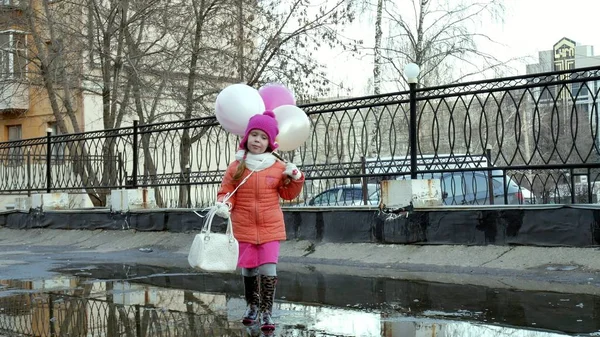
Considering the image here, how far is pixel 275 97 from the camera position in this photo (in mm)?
5711

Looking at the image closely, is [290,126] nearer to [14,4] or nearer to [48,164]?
[48,164]

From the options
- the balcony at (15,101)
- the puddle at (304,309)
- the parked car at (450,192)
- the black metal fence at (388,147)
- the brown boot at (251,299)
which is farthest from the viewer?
the balcony at (15,101)

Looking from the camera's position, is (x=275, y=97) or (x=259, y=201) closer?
(x=259, y=201)

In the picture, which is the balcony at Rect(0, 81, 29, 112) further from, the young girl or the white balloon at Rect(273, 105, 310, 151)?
the young girl

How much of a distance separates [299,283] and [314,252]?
2.00 metres

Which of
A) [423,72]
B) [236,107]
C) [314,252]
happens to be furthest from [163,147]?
[423,72]

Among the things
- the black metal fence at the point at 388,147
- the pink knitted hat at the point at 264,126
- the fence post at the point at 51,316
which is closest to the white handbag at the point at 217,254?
the pink knitted hat at the point at 264,126

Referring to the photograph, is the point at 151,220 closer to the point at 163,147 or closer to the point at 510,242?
the point at 163,147

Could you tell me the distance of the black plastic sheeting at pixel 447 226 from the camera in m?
6.84

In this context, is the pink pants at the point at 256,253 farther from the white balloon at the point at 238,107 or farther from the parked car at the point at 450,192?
the parked car at the point at 450,192

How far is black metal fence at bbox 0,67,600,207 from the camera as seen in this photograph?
7961 millimetres

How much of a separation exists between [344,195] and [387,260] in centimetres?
440

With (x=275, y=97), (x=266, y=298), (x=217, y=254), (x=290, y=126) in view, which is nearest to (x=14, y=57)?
(x=275, y=97)

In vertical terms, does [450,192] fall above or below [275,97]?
below
